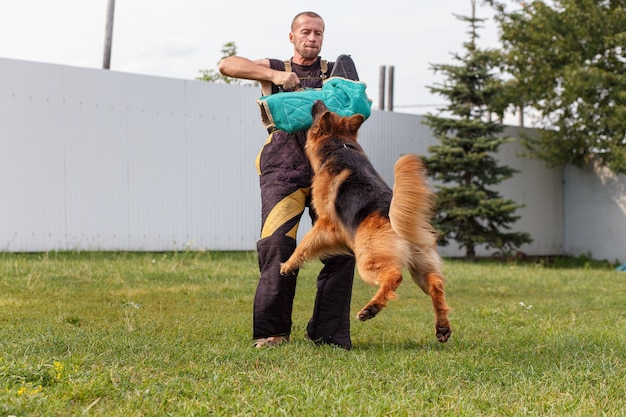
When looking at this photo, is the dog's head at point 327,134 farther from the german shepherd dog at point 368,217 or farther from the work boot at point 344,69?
the work boot at point 344,69

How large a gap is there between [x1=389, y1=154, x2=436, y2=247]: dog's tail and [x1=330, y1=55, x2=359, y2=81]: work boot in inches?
36.3

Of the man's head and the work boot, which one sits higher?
the man's head

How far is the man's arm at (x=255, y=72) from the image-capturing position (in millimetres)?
4645

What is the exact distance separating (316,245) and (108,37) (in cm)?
1066

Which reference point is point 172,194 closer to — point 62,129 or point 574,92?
point 62,129

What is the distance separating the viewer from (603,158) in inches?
640

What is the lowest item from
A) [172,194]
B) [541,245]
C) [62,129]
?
[541,245]

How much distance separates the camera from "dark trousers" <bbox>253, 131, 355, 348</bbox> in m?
4.75

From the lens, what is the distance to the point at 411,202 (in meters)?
4.00

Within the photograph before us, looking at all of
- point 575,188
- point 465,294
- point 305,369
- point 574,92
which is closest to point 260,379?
point 305,369

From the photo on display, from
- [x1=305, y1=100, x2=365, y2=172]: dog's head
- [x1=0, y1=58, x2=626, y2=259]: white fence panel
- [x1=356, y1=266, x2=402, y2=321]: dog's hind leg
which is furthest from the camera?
[x1=0, y1=58, x2=626, y2=259]: white fence panel

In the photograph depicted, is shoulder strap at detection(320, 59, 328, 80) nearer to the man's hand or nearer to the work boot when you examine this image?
the work boot

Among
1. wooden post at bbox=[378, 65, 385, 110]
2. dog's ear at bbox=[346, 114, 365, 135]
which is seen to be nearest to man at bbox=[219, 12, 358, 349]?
dog's ear at bbox=[346, 114, 365, 135]

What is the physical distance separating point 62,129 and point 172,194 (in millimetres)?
1936
